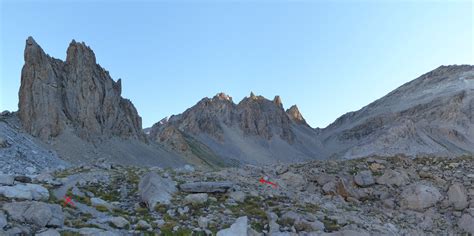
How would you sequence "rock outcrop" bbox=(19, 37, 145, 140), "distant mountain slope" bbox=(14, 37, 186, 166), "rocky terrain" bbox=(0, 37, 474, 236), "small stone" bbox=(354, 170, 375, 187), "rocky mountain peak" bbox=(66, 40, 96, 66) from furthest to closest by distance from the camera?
"rocky mountain peak" bbox=(66, 40, 96, 66) → "rock outcrop" bbox=(19, 37, 145, 140) → "distant mountain slope" bbox=(14, 37, 186, 166) → "small stone" bbox=(354, 170, 375, 187) → "rocky terrain" bbox=(0, 37, 474, 236)

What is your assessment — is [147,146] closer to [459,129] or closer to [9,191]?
[9,191]

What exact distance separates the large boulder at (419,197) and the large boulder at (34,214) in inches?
758

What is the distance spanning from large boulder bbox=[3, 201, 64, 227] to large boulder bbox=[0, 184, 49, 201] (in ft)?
5.51

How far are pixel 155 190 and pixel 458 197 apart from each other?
58.8 feet

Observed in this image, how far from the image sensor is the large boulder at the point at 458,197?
23.4 m

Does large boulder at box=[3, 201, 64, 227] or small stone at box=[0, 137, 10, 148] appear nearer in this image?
large boulder at box=[3, 201, 64, 227]

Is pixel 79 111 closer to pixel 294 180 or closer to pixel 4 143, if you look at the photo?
pixel 4 143

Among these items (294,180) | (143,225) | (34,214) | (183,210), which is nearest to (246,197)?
(183,210)

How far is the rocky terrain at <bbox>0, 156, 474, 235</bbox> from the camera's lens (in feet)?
50.3

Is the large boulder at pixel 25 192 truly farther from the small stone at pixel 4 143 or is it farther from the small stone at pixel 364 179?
the small stone at pixel 4 143

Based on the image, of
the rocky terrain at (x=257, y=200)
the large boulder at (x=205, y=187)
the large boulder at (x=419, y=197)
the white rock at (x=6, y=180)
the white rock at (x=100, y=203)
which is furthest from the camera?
the large boulder at (x=419, y=197)

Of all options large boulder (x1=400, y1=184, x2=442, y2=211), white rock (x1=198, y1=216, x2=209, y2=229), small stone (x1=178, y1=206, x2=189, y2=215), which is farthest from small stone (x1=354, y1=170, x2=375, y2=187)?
white rock (x1=198, y1=216, x2=209, y2=229)

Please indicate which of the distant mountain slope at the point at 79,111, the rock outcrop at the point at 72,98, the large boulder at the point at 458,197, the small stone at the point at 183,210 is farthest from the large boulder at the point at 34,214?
the rock outcrop at the point at 72,98

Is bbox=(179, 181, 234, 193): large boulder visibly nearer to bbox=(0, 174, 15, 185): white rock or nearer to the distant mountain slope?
bbox=(0, 174, 15, 185): white rock
